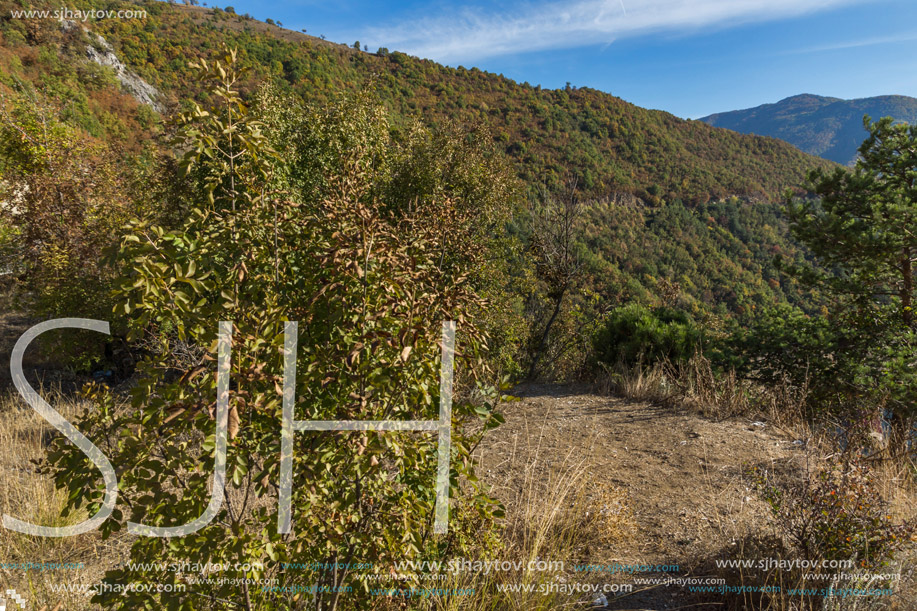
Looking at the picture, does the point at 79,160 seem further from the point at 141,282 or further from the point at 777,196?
the point at 777,196

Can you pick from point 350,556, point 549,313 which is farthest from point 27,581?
point 549,313

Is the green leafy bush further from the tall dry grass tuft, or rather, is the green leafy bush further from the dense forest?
the tall dry grass tuft

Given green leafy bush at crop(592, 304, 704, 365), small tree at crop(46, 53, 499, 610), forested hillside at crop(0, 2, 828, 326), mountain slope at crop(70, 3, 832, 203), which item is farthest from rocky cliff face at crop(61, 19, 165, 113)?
small tree at crop(46, 53, 499, 610)

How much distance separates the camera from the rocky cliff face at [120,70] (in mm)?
38156

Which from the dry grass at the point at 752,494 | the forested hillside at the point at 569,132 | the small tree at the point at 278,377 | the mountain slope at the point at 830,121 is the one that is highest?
the mountain slope at the point at 830,121

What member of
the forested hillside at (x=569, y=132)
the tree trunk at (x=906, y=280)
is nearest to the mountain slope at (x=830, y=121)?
the forested hillside at (x=569, y=132)

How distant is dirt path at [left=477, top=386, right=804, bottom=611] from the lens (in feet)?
9.59

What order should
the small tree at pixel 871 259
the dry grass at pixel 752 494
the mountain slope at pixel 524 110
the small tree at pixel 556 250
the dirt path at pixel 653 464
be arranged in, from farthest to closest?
the mountain slope at pixel 524 110
the small tree at pixel 556 250
the small tree at pixel 871 259
the dirt path at pixel 653 464
the dry grass at pixel 752 494

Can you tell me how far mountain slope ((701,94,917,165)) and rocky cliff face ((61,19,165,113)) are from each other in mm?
167329

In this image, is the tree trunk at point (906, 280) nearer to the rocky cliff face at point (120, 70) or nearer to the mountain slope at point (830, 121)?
the rocky cliff face at point (120, 70)

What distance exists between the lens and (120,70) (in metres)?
39.3

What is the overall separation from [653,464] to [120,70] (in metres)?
51.4

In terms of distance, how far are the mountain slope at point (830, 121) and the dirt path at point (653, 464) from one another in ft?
593

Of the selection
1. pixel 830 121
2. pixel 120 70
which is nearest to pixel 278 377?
pixel 120 70
